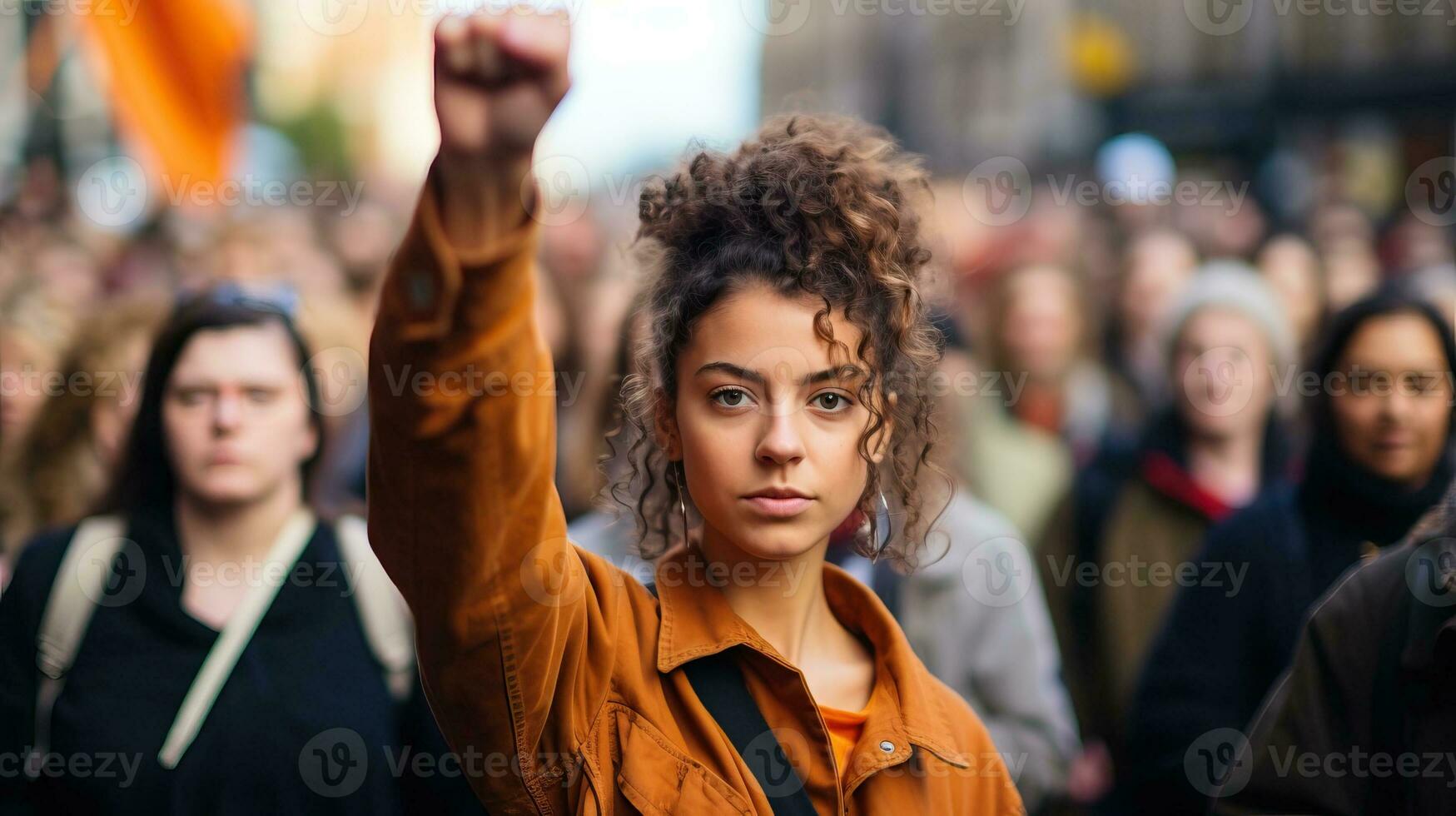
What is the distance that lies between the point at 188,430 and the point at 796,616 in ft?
5.98

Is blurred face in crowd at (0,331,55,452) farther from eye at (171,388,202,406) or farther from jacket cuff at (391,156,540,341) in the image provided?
jacket cuff at (391,156,540,341)

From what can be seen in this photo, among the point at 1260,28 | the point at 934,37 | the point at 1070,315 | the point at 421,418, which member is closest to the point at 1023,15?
the point at 934,37

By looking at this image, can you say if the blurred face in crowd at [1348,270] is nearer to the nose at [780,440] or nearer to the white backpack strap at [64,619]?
the nose at [780,440]

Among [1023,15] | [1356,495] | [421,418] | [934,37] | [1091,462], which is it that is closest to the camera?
[421,418]

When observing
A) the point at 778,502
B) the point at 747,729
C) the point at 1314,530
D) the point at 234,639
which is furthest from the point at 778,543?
the point at 1314,530

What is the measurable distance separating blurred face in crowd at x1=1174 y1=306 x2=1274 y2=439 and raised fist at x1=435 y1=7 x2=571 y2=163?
3968mm

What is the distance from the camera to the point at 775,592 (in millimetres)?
2277

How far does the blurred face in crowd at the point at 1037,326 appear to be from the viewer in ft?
19.7

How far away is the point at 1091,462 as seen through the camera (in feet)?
17.7

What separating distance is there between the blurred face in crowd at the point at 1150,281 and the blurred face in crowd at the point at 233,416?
492 centimetres

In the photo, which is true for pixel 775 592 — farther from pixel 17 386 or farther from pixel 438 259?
pixel 17 386

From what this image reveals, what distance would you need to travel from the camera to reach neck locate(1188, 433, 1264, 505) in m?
4.93

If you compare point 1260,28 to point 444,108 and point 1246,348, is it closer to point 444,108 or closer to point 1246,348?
point 1246,348

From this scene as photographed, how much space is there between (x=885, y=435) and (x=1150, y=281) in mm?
5363
